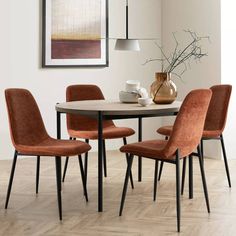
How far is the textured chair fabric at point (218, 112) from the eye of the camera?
181 inches

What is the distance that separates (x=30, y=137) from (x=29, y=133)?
0.10ft

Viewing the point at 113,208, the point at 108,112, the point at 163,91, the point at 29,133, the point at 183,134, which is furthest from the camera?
the point at 163,91

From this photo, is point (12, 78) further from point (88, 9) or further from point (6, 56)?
point (88, 9)

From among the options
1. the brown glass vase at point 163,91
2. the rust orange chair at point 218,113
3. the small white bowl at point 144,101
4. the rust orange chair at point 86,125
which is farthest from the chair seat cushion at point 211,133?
the rust orange chair at point 86,125

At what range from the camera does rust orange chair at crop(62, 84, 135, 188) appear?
477 centimetres

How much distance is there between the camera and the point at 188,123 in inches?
142

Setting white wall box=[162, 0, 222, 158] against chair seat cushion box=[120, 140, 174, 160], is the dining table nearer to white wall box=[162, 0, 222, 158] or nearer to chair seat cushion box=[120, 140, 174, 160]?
chair seat cushion box=[120, 140, 174, 160]

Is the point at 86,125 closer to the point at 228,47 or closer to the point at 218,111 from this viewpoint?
the point at 218,111

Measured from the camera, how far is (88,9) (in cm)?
650

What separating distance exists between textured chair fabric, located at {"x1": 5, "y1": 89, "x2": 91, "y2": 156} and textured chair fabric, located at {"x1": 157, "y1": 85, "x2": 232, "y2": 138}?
1096 mm

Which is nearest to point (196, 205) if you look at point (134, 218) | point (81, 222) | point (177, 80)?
point (134, 218)

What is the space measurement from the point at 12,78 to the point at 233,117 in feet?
8.03

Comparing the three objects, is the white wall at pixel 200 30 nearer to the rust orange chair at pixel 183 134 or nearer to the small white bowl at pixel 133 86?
the small white bowl at pixel 133 86

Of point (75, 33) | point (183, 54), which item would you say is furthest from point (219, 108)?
point (75, 33)
